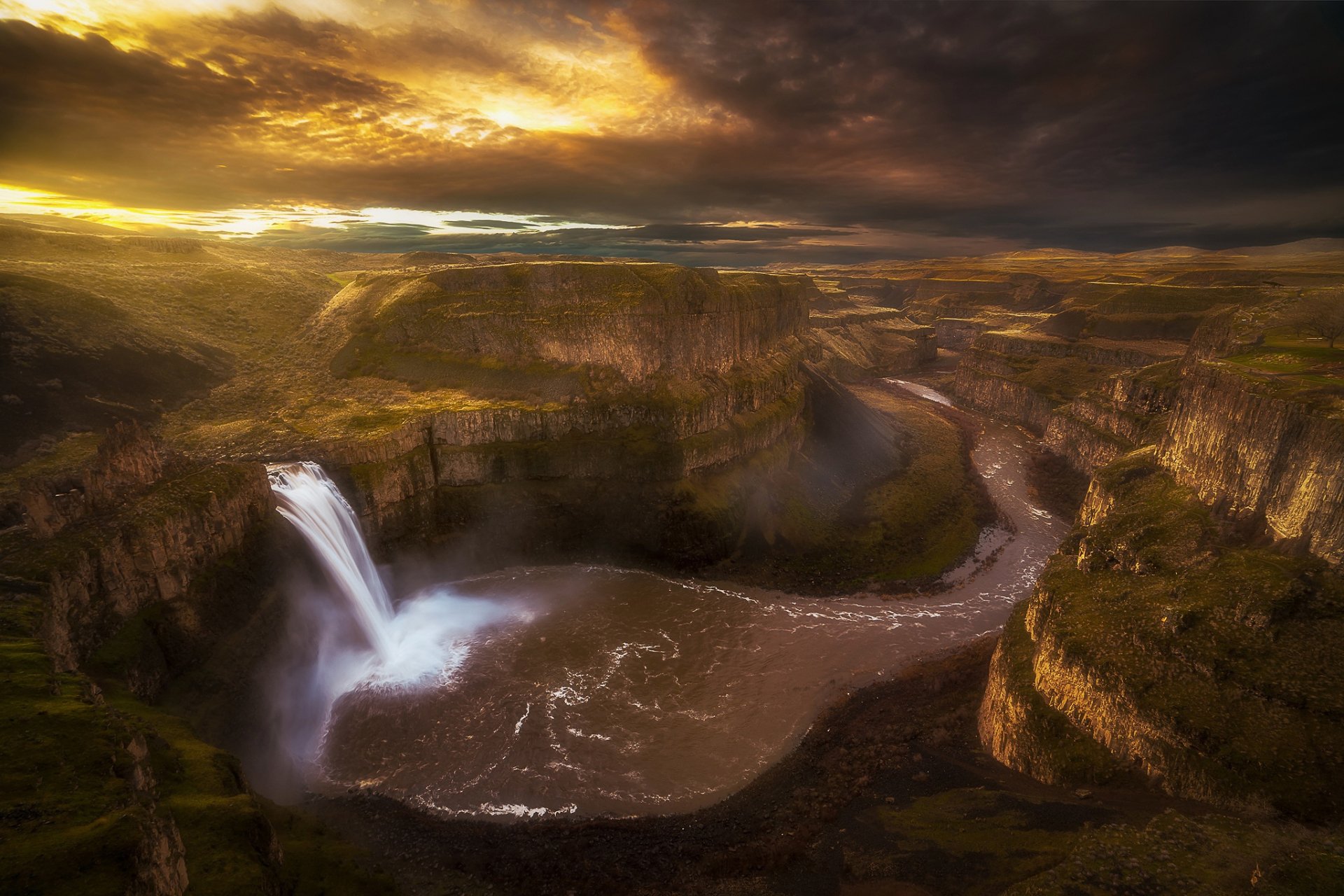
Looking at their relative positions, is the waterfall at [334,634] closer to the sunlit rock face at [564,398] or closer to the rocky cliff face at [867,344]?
the sunlit rock face at [564,398]

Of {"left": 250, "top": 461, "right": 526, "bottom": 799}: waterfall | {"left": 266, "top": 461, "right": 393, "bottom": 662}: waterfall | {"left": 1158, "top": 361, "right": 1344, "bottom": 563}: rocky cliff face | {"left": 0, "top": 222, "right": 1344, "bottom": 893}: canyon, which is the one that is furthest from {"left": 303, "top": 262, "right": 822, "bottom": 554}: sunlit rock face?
{"left": 1158, "top": 361, "right": 1344, "bottom": 563}: rocky cliff face

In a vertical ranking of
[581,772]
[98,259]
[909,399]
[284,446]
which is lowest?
[581,772]

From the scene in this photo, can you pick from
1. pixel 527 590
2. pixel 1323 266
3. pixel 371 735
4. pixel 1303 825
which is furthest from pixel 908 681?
pixel 1323 266

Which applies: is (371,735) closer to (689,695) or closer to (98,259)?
(689,695)

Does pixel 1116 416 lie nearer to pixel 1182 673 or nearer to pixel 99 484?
pixel 1182 673

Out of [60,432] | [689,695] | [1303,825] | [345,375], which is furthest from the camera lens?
[345,375]

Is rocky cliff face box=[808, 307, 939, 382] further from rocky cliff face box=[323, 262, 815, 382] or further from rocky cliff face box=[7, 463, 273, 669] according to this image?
rocky cliff face box=[7, 463, 273, 669]

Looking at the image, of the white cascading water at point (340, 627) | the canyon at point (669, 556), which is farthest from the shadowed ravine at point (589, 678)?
the canyon at point (669, 556)
